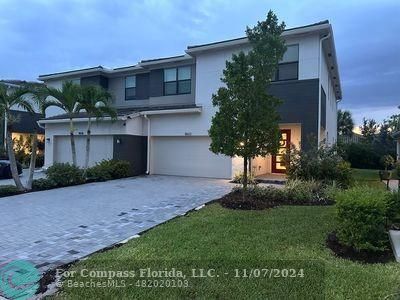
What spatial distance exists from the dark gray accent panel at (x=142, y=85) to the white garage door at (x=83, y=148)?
13.3 ft

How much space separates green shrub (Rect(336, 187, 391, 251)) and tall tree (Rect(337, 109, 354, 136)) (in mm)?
38089

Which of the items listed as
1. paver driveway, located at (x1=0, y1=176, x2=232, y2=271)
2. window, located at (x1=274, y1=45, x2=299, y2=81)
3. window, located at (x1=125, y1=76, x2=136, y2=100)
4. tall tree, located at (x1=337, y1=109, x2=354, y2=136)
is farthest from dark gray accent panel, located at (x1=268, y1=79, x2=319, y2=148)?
tall tree, located at (x1=337, y1=109, x2=354, y2=136)

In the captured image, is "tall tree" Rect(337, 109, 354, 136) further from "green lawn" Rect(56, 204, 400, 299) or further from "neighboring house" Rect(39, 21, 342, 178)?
"green lawn" Rect(56, 204, 400, 299)

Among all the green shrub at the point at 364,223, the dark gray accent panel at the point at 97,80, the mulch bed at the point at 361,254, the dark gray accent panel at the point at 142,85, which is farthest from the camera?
the dark gray accent panel at the point at 97,80

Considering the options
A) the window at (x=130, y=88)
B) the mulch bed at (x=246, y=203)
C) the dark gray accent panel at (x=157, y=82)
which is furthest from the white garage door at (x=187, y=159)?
the mulch bed at (x=246, y=203)

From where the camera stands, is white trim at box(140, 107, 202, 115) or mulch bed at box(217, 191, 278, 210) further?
white trim at box(140, 107, 202, 115)

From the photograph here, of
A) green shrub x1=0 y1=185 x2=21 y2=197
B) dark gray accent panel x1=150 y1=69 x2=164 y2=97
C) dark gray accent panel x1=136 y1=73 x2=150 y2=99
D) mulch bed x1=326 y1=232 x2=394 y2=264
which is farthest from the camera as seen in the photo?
dark gray accent panel x1=136 y1=73 x2=150 y2=99

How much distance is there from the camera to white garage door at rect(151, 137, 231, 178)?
55.3 ft

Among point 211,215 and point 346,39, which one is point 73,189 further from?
point 346,39

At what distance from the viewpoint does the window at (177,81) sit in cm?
1841

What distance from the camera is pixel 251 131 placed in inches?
360

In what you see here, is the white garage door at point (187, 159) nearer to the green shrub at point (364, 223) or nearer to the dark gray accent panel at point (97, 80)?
the dark gray accent panel at point (97, 80)

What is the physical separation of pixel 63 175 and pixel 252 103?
28.7ft

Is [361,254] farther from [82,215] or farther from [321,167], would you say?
[321,167]
